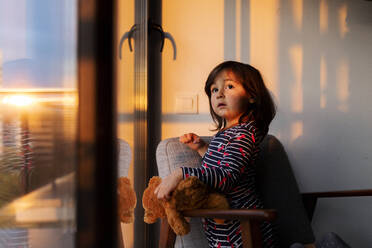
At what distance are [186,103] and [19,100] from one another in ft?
3.88

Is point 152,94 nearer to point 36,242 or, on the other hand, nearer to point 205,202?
point 205,202

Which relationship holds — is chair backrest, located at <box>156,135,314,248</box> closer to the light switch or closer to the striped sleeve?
the striped sleeve

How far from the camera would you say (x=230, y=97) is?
1.13 m

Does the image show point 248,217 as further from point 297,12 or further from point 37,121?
point 297,12

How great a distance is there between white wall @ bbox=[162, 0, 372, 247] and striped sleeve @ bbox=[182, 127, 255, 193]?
479 mm

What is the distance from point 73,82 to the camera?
0.33 m

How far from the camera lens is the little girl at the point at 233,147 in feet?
3.03

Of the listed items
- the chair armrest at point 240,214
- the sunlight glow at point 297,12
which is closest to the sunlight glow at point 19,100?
the chair armrest at point 240,214

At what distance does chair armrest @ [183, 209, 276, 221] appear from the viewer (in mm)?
727

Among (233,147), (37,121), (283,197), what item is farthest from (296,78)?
(37,121)

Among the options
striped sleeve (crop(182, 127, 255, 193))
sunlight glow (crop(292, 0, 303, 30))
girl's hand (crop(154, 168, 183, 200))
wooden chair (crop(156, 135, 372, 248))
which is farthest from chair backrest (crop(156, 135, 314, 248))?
sunlight glow (crop(292, 0, 303, 30))

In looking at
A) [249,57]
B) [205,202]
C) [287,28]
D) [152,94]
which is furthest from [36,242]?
[287,28]

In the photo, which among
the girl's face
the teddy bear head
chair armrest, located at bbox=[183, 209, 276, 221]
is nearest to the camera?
chair armrest, located at bbox=[183, 209, 276, 221]

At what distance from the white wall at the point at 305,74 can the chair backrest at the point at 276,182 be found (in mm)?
275
